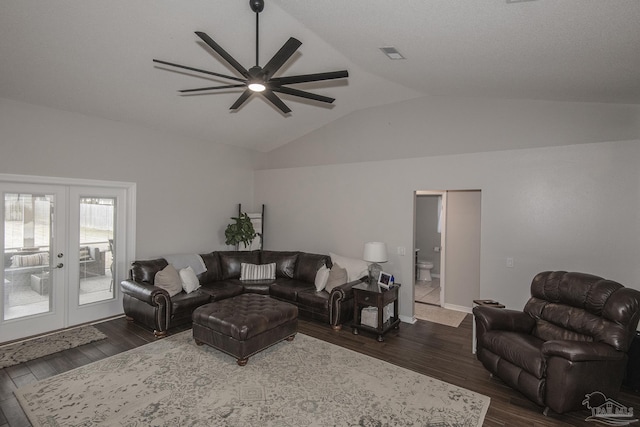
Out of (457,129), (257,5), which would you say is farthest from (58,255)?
(457,129)

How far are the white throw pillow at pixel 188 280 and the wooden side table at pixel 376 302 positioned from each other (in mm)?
2572

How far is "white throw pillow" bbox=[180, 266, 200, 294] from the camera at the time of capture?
192 inches

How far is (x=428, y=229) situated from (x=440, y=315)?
10.9ft

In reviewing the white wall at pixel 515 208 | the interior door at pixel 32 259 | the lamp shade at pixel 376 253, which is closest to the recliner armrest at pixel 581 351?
the white wall at pixel 515 208

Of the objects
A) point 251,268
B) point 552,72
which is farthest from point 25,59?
point 552,72

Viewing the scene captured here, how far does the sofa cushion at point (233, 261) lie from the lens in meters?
5.96

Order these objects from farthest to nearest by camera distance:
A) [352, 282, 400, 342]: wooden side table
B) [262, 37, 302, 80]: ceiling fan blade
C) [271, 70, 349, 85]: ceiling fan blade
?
[352, 282, 400, 342]: wooden side table < [271, 70, 349, 85]: ceiling fan blade < [262, 37, 302, 80]: ceiling fan blade

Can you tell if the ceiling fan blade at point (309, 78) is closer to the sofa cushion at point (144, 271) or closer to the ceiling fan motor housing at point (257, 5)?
the ceiling fan motor housing at point (257, 5)

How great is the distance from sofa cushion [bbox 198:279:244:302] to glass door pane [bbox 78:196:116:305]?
5.10 feet

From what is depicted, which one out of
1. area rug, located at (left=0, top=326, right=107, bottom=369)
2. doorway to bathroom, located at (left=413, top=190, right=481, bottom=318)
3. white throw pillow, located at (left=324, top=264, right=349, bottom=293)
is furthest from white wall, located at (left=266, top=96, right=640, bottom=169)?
area rug, located at (left=0, top=326, right=107, bottom=369)

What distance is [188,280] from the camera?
16.1 ft

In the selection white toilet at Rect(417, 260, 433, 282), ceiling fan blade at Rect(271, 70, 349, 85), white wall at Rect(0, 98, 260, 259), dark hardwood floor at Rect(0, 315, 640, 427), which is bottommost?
dark hardwood floor at Rect(0, 315, 640, 427)

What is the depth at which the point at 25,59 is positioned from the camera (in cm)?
Answer: 332

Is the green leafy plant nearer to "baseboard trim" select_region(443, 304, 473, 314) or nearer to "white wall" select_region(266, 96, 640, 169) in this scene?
"white wall" select_region(266, 96, 640, 169)
